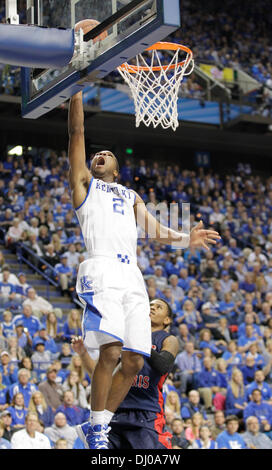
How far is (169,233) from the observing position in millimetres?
4910

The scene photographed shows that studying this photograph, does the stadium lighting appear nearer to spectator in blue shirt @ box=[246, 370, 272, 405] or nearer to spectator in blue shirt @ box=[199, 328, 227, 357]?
spectator in blue shirt @ box=[199, 328, 227, 357]

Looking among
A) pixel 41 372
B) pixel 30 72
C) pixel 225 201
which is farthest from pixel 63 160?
pixel 30 72

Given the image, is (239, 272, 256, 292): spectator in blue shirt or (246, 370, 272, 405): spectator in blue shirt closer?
(246, 370, 272, 405): spectator in blue shirt

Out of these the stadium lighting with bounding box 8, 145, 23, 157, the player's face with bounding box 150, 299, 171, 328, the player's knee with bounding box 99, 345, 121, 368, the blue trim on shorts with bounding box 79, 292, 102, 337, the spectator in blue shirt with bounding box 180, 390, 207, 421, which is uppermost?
the stadium lighting with bounding box 8, 145, 23, 157

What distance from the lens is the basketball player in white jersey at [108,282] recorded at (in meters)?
4.28

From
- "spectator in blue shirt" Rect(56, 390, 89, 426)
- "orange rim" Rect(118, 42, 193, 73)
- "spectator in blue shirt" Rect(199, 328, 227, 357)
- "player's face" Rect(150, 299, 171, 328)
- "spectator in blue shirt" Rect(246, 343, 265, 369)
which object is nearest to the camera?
"player's face" Rect(150, 299, 171, 328)

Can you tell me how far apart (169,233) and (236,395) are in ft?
23.0

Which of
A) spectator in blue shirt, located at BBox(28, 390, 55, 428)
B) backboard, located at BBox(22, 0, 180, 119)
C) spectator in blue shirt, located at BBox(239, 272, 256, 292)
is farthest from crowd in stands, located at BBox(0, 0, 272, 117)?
backboard, located at BBox(22, 0, 180, 119)

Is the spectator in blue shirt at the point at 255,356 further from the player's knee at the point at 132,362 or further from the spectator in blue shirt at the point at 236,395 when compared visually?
the player's knee at the point at 132,362

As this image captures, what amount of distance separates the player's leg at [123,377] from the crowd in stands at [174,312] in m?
2.60

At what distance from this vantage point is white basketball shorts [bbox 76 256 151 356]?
4.29m

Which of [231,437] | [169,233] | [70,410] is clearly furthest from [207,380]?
[169,233]

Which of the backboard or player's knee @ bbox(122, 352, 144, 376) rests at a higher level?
the backboard

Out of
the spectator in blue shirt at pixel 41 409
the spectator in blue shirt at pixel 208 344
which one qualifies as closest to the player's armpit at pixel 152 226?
the spectator in blue shirt at pixel 41 409
